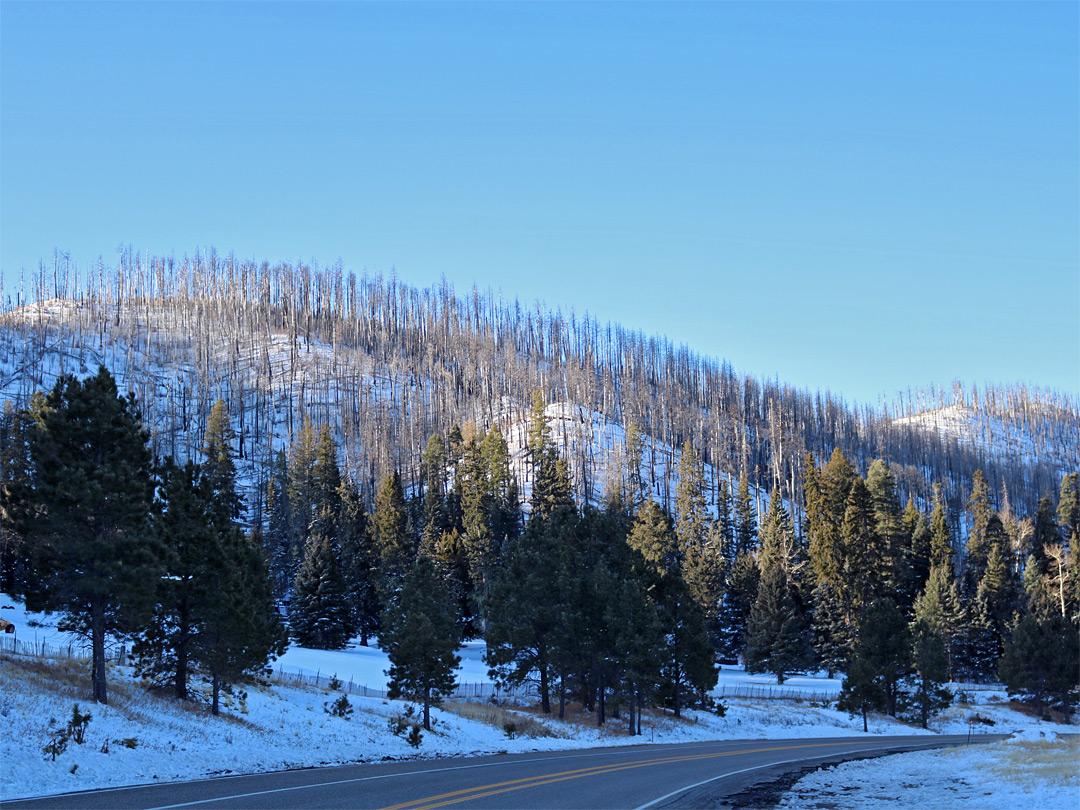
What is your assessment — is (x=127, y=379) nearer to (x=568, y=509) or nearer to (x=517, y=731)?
(x=568, y=509)

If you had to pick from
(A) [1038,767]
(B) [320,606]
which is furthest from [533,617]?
(B) [320,606]

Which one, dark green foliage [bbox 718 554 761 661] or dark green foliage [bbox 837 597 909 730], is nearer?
dark green foliage [bbox 837 597 909 730]

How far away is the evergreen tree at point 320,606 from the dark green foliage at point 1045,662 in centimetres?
4906

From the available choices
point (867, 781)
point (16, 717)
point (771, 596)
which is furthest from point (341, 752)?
point (771, 596)

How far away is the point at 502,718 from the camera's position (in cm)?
4034

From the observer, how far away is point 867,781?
2181cm

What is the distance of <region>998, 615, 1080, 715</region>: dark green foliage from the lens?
58.6 m

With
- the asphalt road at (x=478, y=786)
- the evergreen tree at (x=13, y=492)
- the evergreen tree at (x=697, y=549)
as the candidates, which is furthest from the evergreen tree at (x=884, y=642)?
the evergreen tree at (x=13, y=492)

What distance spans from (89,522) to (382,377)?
14070 cm

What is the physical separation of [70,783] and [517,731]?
→ 21985 millimetres

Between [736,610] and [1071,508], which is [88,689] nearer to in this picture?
[736,610]

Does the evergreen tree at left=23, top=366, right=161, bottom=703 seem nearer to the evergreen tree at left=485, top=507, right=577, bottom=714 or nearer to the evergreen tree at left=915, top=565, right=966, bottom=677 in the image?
the evergreen tree at left=485, top=507, right=577, bottom=714

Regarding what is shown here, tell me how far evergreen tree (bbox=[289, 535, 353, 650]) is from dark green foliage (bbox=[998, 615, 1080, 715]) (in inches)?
1931

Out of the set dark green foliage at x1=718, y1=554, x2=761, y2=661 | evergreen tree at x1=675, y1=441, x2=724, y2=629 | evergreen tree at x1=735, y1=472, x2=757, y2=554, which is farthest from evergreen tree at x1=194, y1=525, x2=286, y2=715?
evergreen tree at x1=735, y1=472, x2=757, y2=554
